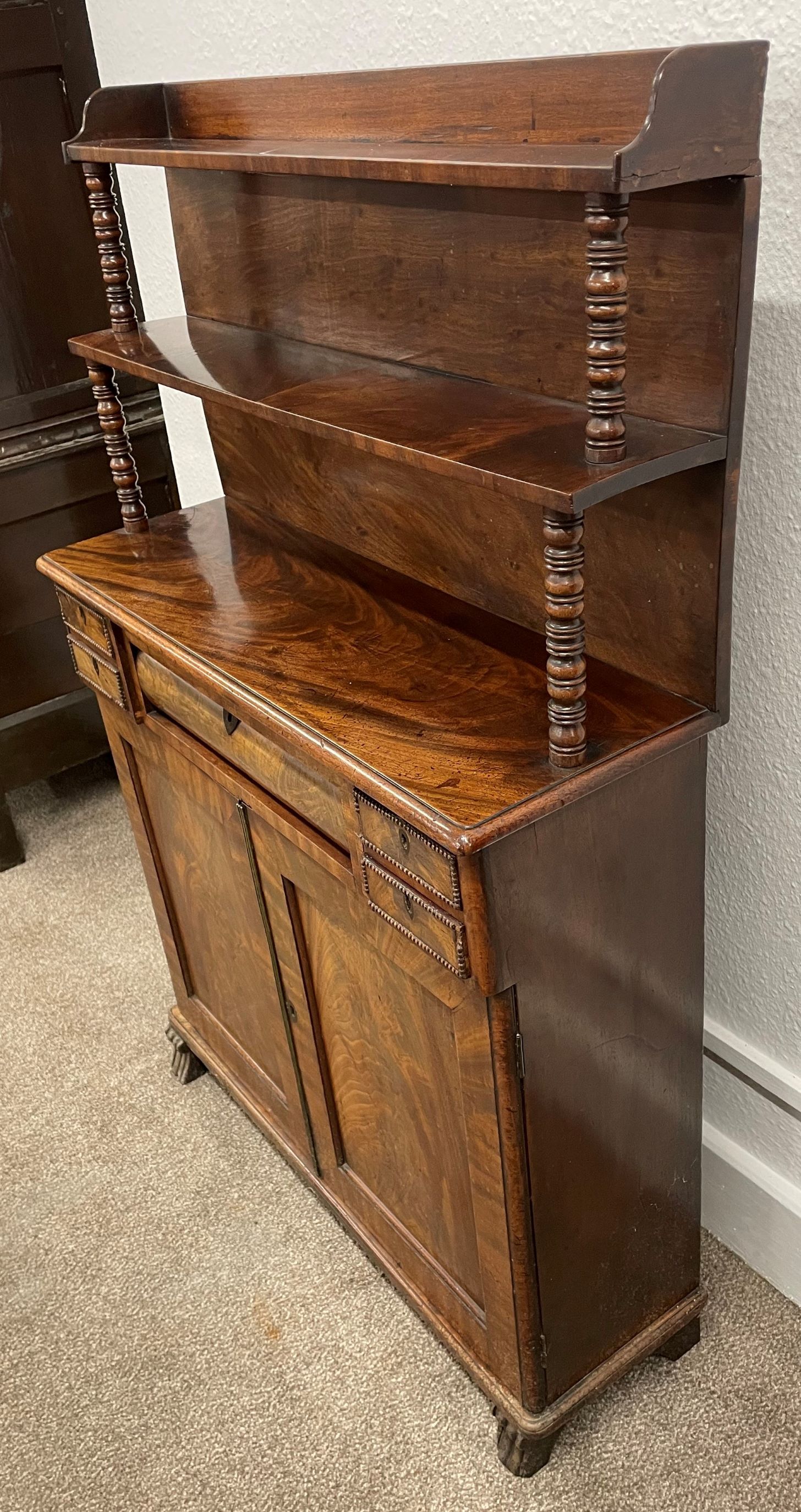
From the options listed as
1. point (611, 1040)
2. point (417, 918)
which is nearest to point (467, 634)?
point (417, 918)

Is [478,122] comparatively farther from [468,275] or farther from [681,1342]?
[681,1342]

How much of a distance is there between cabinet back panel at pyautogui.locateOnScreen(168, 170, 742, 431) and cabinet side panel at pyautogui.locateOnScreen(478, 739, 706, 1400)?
16.7 inches

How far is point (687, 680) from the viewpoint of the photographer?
4.43ft

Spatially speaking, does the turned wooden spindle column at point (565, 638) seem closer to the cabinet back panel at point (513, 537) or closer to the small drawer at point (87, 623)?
the cabinet back panel at point (513, 537)

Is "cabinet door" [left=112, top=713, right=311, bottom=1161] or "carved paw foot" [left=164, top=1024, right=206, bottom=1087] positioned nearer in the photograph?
"cabinet door" [left=112, top=713, right=311, bottom=1161]

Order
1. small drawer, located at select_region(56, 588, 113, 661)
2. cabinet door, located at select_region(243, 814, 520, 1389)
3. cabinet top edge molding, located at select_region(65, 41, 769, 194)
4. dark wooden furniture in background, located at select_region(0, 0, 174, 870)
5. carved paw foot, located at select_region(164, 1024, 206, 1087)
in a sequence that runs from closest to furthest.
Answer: cabinet top edge molding, located at select_region(65, 41, 769, 194)
cabinet door, located at select_region(243, 814, 520, 1389)
small drawer, located at select_region(56, 588, 113, 661)
carved paw foot, located at select_region(164, 1024, 206, 1087)
dark wooden furniture in background, located at select_region(0, 0, 174, 870)

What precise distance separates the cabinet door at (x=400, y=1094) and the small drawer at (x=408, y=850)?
120mm

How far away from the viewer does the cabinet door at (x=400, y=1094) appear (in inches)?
54.7

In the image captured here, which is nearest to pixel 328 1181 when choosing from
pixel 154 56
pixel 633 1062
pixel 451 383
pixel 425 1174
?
pixel 425 1174

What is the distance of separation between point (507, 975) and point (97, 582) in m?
0.93

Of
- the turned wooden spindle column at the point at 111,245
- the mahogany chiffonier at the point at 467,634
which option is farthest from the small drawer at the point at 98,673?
the turned wooden spindle column at the point at 111,245

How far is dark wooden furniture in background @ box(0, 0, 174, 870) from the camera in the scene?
249 cm

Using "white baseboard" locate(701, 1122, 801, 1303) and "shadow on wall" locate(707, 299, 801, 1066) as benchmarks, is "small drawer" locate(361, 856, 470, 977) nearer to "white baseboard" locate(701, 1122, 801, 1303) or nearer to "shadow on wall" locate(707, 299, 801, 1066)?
"shadow on wall" locate(707, 299, 801, 1066)

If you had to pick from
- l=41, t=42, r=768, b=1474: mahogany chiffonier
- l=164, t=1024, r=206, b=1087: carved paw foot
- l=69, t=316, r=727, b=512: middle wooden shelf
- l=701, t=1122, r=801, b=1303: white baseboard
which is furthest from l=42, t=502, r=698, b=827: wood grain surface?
l=164, t=1024, r=206, b=1087: carved paw foot
